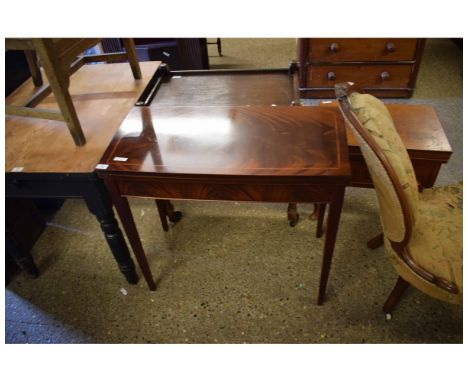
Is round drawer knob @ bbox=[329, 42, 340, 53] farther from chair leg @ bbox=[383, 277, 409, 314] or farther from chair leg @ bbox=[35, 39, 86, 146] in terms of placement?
chair leg @ bbox=[35, 39, 86, 146]

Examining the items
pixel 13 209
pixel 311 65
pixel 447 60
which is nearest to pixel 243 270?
pixel 13 209

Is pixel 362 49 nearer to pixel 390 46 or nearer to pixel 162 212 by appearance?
pixel 390 46

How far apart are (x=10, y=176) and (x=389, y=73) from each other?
2.72 meters

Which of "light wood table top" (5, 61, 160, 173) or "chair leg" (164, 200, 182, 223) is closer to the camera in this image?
"light wood table top" (5, 61, 160, 173)

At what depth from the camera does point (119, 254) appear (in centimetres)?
140

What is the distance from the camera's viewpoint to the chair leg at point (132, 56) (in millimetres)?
1590

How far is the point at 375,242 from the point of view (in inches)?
65.2

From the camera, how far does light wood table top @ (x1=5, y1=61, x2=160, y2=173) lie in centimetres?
116

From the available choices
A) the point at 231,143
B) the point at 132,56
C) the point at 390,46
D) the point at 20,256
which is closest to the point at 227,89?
the point at 132,56

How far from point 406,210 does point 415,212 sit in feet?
Result: 0.35

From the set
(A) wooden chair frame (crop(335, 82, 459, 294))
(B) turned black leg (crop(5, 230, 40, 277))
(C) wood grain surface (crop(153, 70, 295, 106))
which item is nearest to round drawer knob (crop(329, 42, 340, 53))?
(C) wood grain surface (crop(153, 70, 295, 106))

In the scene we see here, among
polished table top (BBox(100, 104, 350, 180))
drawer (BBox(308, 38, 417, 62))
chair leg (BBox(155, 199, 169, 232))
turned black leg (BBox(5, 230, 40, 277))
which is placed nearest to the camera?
polished table top (BBox(100, 104, 350, 180))

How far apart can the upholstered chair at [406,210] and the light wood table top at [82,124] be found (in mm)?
865

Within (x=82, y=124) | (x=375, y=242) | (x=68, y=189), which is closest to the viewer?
(x=68, y=189)
